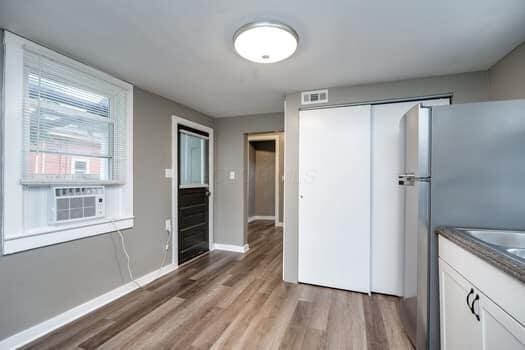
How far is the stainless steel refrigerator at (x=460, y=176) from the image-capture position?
1415mm

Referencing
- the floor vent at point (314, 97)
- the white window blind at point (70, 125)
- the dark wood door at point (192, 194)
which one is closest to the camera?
the white window blind at point (70, 125)

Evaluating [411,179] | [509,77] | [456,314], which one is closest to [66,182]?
[411,179]

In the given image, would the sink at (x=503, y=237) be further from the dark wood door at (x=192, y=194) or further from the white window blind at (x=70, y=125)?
the dark wood door at (x=192, y=194)

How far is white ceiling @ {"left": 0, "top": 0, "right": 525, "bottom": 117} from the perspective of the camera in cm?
135

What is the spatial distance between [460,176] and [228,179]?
307 cm

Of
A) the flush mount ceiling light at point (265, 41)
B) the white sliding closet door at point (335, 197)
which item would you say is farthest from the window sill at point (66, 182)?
the white sliding closet door at point (335, 197)

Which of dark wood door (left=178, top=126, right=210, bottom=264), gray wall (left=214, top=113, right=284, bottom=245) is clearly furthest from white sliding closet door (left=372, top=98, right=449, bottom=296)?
dark wood door (left=178, top=126, right=210, bottom=264)

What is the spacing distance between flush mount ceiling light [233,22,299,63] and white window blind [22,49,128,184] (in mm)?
1503

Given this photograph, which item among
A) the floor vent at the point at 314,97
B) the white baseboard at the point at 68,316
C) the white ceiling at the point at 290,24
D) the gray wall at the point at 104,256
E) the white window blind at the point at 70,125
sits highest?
the white ceiling at the point at 290,24

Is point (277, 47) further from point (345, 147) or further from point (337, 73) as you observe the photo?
point (345, 147)

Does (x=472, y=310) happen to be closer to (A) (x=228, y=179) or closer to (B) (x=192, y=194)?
(B) (x=192, y=194)

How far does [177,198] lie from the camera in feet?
10.4

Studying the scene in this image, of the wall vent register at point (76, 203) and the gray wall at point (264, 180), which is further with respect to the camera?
the gray wall at point (264, 180)

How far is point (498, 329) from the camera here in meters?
0.92
